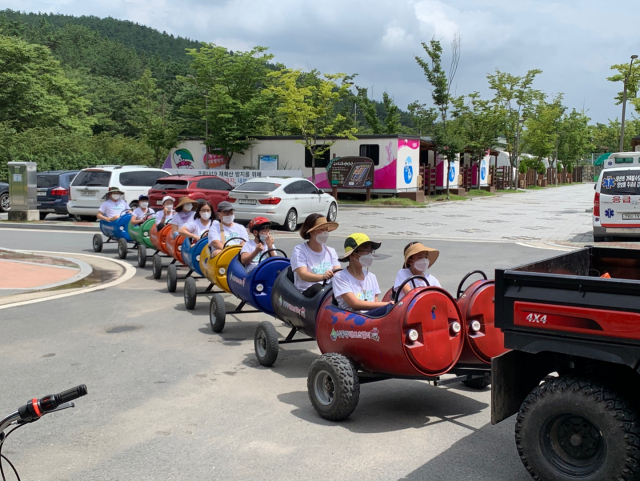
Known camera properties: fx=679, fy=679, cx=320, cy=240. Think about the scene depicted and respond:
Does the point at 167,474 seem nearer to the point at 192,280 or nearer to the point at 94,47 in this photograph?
the point at 192,280

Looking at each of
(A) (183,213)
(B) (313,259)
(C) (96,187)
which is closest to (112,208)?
(A) (183,213)

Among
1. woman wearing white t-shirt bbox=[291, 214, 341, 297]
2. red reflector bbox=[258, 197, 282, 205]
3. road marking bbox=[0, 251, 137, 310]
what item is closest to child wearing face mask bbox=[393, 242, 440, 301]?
woman wearing white t-shirt bbox=[291, 214, 341, 297]

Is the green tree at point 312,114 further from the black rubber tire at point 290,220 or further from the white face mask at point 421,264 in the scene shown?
the white face mask at point 421,264

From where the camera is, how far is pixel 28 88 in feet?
177

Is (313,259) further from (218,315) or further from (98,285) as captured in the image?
(98,285)

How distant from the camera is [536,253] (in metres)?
15.1

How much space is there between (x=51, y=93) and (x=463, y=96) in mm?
38905

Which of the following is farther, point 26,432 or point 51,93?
point 51,93

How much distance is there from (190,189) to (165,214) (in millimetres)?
9325

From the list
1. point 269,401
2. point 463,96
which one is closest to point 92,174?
point 269,401

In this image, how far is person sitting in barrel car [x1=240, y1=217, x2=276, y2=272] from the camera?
26.7ft

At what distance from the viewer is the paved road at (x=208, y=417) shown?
443cm

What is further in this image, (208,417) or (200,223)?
(200,223)

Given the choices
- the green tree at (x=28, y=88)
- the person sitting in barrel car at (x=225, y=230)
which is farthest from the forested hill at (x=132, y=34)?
the person sitting in barrel car at (x=225, y=230)
